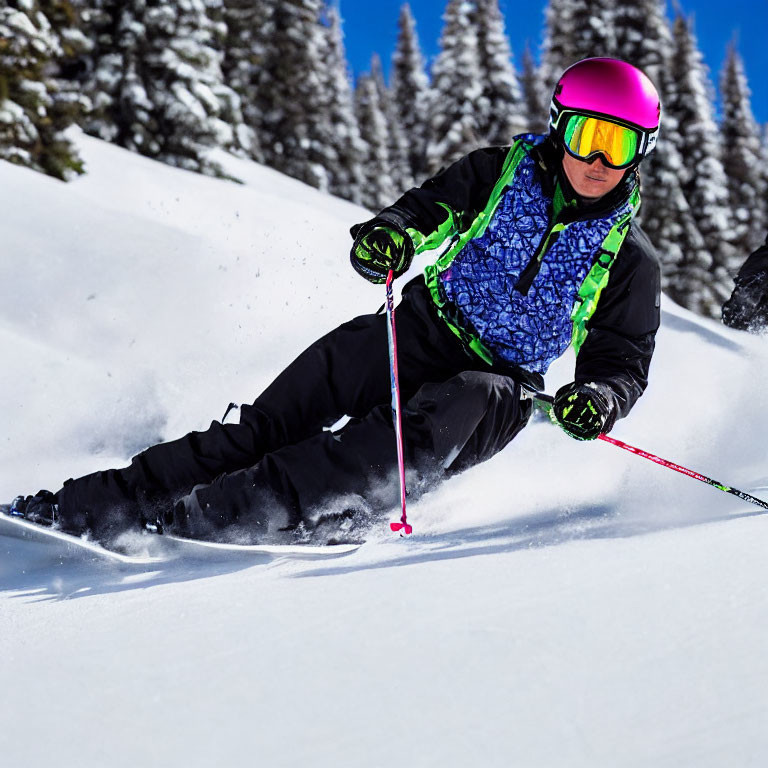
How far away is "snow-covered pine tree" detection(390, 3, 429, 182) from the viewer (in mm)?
35906

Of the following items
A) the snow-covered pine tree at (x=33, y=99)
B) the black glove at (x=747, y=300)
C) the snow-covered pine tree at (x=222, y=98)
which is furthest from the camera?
the snow-covered pine tree at (x=222, y=98)

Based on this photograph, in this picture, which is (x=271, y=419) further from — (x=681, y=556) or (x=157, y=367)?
(x=157, y=367)

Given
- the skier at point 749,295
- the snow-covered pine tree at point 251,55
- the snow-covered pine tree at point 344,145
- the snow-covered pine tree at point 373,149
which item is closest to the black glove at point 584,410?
the skier at point 749,295

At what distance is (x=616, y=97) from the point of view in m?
3.16

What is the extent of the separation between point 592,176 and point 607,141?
0.46 feet

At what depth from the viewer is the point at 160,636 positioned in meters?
2.01

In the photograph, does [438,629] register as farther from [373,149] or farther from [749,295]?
[373,149]

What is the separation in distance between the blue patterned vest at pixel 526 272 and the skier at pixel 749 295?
2868 millimetres

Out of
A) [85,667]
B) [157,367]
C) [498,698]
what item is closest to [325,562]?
[85,667]

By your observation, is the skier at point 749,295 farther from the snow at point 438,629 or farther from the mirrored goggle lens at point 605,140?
the mirrored goggle lens at point 605,140

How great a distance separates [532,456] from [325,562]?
2.54 m

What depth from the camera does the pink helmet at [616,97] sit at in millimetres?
3154

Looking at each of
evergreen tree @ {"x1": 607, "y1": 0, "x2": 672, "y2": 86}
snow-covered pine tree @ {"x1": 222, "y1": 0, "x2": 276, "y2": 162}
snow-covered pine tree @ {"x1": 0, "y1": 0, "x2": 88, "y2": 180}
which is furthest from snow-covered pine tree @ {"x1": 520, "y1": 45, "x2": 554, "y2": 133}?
snow-covered pine tree @ {"x1": 0, "y1": 0, "x2": 88, "y2": 180}

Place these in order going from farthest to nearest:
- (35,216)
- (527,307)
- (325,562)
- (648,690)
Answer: (35,216) → (527,307) → (325,562) → (648,690)
